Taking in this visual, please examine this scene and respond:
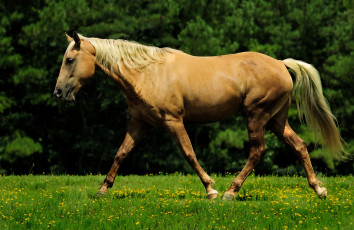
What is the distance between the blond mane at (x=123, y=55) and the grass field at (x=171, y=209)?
6.58 ft

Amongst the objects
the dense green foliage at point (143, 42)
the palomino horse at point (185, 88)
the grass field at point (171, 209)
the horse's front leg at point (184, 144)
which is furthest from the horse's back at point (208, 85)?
the dense green foliage at point (143, 42)

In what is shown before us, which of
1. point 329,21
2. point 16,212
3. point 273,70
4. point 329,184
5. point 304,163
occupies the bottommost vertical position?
point 329,21

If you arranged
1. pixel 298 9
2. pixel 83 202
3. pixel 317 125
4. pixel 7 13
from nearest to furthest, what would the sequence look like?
pixel 83 202 < pixel 317 125 < pixel 7 13 < pixel 298 9

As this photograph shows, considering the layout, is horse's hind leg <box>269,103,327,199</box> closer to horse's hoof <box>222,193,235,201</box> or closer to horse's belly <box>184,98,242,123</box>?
horse's belly <box>184,98,242,123</box>

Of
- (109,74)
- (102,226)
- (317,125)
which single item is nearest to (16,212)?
(102,226)

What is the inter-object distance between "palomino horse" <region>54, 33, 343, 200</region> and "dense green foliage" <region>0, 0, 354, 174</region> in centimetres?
1351

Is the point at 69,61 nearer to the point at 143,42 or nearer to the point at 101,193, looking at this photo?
the point at 101,193

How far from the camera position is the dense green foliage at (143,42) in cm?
2239

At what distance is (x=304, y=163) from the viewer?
8.23m

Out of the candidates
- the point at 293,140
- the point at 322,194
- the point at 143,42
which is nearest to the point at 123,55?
the point at 293,140

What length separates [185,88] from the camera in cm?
791

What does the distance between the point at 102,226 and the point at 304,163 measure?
367 centimetres

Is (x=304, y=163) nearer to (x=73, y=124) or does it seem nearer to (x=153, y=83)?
(x=153, y=83)

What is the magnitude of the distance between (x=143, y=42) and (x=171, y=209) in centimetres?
1711
